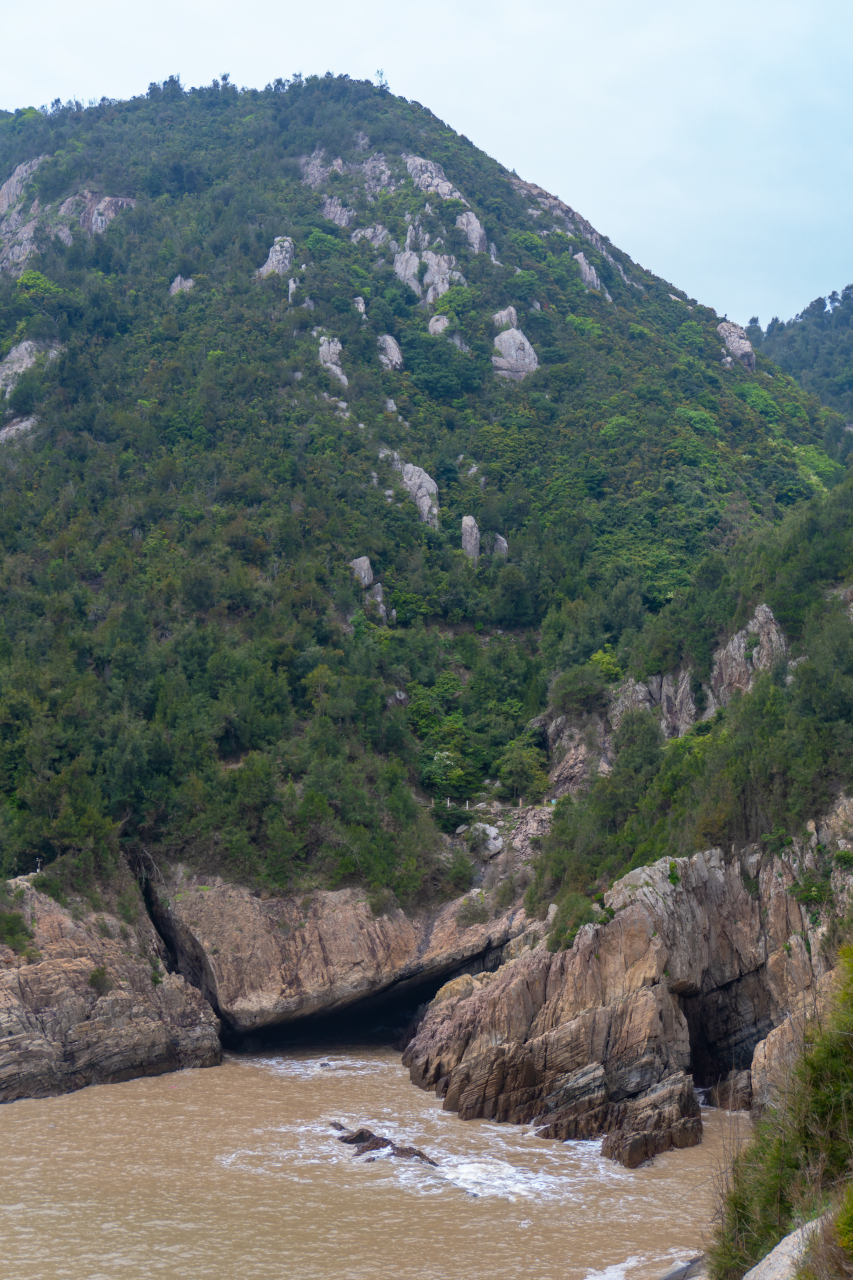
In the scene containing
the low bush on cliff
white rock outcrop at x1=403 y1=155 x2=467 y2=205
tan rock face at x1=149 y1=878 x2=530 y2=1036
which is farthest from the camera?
white rock outcrop at x1=403 y1=155 x2=467 y2=205

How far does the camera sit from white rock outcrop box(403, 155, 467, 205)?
8275 centimetres

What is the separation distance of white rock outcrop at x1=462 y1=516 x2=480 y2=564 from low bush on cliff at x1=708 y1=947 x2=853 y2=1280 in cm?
4638

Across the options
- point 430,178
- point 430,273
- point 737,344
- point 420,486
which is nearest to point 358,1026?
point 420,486

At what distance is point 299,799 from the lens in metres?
35.6

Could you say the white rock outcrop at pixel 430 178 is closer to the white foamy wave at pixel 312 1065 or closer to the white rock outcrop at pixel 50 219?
the white rock outcrop at pixel 50 219

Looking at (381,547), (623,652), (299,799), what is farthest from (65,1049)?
(381,547)

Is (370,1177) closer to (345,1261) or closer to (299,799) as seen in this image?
(345,1261)

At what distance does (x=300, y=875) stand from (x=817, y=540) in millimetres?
23677

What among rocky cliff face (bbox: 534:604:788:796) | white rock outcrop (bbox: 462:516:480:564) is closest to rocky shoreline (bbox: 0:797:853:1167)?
rocky cliff face (bbox: 534:604:788:796)

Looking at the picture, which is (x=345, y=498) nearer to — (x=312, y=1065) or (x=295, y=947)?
(x=295, y=947)

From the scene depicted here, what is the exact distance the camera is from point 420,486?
58188 millimetres

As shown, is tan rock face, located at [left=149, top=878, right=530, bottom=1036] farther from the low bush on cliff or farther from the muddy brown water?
the low bush on cliff

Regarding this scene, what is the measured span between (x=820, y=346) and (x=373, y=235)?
5197cm

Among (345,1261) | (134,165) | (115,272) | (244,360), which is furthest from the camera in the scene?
(134,165)
